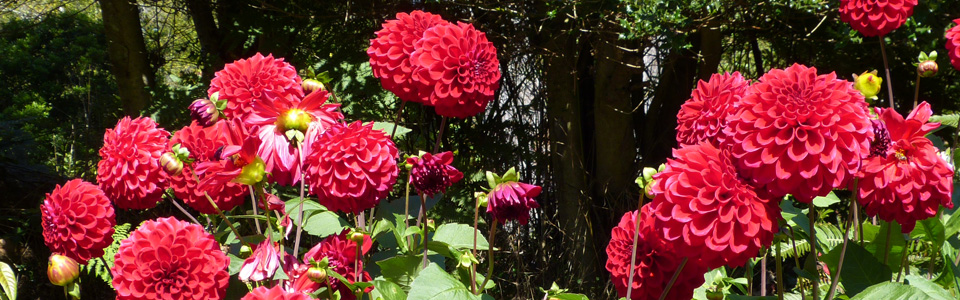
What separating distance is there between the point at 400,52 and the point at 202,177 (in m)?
0.36

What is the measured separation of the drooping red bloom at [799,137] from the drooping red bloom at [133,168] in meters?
0.85

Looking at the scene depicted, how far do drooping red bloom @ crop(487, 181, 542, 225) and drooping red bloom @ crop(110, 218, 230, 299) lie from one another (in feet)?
1.13

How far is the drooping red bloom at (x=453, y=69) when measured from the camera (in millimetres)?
1135

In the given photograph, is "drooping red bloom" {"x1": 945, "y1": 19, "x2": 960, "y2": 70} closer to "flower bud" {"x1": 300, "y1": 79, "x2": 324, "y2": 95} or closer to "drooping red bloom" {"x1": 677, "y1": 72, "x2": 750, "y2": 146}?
"drooping red bloom" {"x1": 677, "y1": 72, "x2": 750, "y2": 146}

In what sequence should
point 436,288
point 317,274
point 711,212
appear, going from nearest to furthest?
point 711,212 < point 317,274 < point 436,288

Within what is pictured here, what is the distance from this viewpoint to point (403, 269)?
3.90 feet

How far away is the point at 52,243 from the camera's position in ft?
3.67

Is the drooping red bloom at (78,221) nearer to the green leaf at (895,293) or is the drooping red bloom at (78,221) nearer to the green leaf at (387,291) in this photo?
the green leaf at (387,291)

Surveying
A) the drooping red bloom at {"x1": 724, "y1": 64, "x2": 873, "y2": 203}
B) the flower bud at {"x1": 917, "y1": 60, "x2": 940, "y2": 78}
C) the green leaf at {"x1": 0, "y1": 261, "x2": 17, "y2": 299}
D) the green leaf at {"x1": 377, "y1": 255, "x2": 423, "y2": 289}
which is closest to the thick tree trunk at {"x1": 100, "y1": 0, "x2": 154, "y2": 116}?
the green leaf at {"x1": 0, "y1": 261, "x2": 17, "y2": 299}

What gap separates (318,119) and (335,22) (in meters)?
2.31

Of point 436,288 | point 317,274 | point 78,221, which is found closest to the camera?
point 317,274

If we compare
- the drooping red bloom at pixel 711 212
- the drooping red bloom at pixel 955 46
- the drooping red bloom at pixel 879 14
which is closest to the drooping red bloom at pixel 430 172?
the drooping red bloom at pixel 711 212

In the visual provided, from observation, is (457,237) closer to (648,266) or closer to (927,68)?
(648,266)

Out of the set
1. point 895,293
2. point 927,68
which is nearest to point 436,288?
point 895,293
